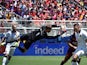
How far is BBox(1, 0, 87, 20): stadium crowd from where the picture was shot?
26.1 meters

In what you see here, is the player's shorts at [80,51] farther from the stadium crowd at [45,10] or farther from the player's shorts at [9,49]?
the stadium crowd at [45,10]

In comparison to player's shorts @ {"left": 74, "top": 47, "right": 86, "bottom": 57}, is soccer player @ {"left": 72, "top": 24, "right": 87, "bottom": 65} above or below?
above

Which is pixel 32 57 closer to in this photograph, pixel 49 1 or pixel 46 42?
pixel 46 42

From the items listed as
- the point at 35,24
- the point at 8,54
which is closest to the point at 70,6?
the point at 35,24

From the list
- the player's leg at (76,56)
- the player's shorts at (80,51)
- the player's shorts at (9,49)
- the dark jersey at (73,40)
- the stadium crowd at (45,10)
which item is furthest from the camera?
the stadium crowd at (45,10)

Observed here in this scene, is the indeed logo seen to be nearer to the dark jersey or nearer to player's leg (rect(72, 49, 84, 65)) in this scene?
the dark jersey

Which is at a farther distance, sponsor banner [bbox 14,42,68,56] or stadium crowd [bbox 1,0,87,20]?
stadium crowd [bbox 1,0,87,20]

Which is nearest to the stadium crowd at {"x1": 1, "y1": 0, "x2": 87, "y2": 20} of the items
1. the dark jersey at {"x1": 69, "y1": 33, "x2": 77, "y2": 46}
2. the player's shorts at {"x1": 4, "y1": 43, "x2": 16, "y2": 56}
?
the player's shorts at {"x1": 4, "y1": 43, "x2": 16, "y2": 56}

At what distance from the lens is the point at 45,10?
26.6 m

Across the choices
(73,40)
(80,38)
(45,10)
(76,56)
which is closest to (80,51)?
(76,56)

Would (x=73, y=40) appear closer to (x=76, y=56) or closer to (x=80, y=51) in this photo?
(x=80, y=51)

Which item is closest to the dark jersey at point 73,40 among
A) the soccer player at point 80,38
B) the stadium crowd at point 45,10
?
the soccer player at point 80,38

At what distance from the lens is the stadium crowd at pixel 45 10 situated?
26.1 metres

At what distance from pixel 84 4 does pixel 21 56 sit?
9.05m
